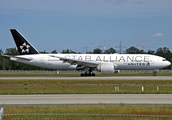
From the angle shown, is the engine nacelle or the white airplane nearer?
the engine nacelle

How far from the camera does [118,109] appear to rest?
45.2ft

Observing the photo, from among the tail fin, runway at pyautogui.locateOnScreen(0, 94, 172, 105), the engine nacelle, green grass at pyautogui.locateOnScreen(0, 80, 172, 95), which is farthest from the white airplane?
runway at pyautogui.locateOnScreen(0, 94, 172, 105)

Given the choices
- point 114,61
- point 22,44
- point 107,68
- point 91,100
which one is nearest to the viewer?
point 91,100

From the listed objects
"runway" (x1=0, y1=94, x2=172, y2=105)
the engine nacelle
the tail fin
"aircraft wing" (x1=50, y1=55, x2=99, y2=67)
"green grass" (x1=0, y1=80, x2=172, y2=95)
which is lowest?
"runway" (x1=0, y1=94, x2=172, y2=105)

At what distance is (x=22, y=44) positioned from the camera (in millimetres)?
48656

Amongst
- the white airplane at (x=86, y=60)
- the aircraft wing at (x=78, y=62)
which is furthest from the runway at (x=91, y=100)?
the white airplane at (x=86, y=60)

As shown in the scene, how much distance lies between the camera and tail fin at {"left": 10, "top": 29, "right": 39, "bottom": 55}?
158 feet

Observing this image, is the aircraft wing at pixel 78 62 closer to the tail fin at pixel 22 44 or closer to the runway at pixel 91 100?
the tail fin at pixel 22 44

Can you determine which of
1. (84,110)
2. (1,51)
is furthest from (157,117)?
(1,51)

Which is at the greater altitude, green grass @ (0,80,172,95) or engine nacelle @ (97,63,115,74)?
engine nacelle @ (97,63,115,74)

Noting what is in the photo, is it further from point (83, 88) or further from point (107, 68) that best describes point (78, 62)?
point (83, 88)

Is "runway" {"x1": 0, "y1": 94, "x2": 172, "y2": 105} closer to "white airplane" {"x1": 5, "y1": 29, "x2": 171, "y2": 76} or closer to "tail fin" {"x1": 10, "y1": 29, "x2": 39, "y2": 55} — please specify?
"white airplane" {"x1": 5, "y1": 29, "x2": 171, "y2": 76}

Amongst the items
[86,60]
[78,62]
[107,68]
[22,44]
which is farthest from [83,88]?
[22,44]

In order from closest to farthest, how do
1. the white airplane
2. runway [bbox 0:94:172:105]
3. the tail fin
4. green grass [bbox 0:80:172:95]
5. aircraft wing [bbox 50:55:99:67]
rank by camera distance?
runway [bbox 0:94:172:105] < green grass [bbox 0:80:172:95] < aircraft wing [bbox 50:55:99:67] < the white airplane < the tail fin
